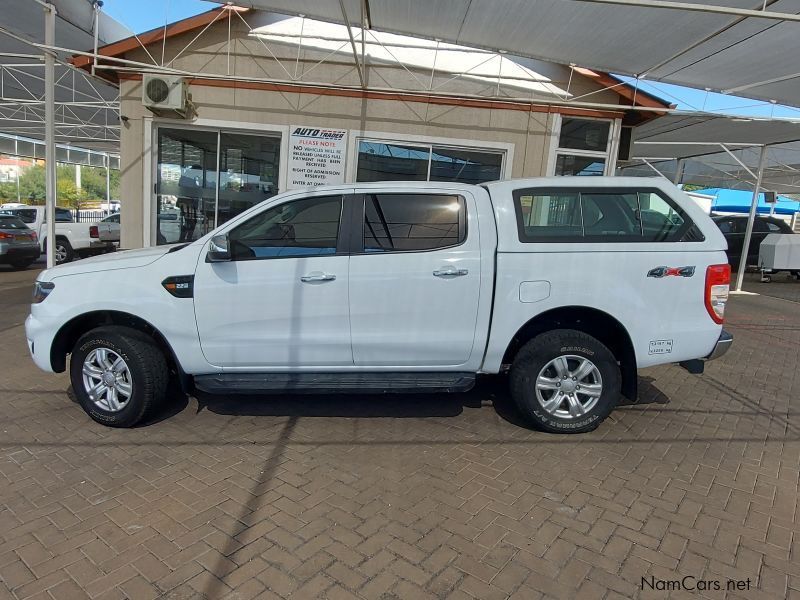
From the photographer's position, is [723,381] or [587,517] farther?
[723,381]

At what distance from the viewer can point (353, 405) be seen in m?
4.48

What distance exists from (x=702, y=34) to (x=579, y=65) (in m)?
1.94

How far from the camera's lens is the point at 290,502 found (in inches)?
120

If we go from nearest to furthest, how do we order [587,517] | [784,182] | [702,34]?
[587,517], [702,34], [784,182]

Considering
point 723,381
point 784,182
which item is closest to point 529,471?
point 723,381

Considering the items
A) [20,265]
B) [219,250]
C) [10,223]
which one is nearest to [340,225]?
[219,250]

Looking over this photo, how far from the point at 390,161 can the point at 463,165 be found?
130 centimetres

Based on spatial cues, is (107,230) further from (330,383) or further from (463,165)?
(330,383)

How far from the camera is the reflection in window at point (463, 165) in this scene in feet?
29.1

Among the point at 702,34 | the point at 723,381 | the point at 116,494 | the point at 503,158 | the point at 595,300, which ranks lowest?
the point at 116,494

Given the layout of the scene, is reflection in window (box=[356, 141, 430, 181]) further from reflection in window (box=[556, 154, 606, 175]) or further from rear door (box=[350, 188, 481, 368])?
rear door (box=[350, 188, 481, 368])

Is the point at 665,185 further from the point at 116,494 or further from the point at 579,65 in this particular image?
the point at 579,65

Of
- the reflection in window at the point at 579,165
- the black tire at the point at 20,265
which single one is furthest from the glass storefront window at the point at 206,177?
the black tire at the point at 20,265

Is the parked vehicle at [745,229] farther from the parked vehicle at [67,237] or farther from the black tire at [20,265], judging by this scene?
the black tire at [20,265]
